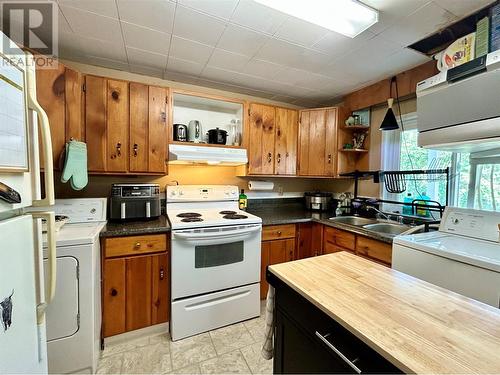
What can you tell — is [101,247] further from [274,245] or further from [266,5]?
[266,5]

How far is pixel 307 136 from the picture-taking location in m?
2.77

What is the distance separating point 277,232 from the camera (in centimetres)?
229

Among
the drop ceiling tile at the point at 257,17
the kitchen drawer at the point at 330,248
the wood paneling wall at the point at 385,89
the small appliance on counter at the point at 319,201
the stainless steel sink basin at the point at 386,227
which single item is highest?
the drop ceiling tile at the point at 257,17

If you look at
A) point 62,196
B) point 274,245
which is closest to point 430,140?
point 274,245

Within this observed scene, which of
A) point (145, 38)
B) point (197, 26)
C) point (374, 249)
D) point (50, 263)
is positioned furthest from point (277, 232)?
point (145, 38)

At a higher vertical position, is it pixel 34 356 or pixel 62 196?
pixel 62 196

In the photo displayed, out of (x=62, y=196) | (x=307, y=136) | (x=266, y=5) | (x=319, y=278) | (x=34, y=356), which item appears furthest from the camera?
(x=307, y=136)

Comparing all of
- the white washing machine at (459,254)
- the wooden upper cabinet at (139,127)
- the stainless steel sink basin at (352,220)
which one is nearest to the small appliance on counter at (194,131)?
the wooden upper cabinet at (139,127)

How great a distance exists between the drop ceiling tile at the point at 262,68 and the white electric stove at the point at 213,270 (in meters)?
1.44

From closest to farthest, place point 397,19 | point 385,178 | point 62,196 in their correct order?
1. point 397,19
2. point 62,196
3. point 385,178

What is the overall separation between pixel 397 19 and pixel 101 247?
102 inches

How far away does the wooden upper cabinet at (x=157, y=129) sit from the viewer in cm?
208

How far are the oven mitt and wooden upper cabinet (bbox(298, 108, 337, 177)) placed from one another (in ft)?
7.06

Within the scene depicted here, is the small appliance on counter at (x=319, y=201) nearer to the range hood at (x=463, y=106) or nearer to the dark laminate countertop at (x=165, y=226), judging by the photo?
the dark laminate countertop at (x=165, y=226)
